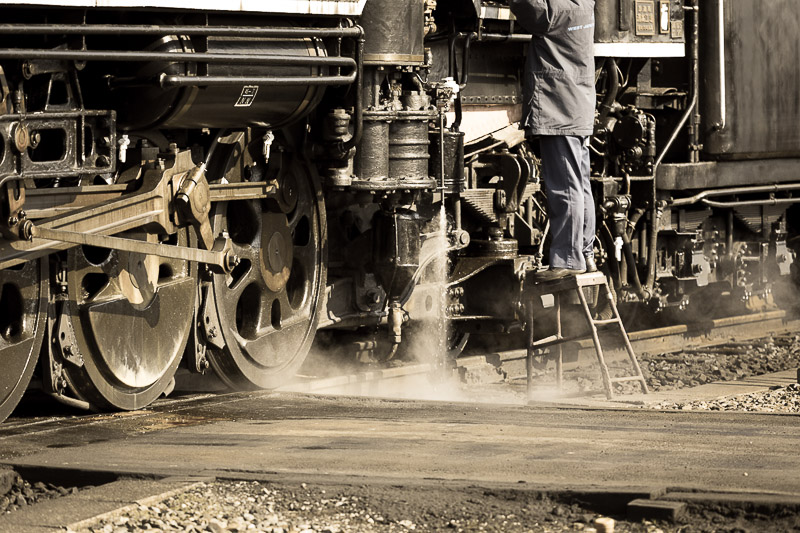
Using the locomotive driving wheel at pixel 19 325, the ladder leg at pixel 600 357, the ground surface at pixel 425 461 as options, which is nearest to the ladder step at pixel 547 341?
the ladder leg at pixel 600 357

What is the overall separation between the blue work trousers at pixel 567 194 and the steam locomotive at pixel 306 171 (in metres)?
0.54

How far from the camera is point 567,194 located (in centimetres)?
822

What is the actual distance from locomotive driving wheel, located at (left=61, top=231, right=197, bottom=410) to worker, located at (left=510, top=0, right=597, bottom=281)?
2.09 metres

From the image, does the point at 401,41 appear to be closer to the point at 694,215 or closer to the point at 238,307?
the point at 238,307

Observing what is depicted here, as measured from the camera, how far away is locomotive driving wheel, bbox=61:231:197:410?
6594mm

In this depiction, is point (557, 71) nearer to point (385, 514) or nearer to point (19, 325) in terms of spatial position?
point (19, 325)

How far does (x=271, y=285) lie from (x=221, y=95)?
4.50 ft

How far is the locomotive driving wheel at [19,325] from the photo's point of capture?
6195 mm

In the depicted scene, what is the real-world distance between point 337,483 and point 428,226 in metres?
3.89

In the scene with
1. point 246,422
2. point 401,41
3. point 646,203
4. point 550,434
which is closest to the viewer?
point 550,434

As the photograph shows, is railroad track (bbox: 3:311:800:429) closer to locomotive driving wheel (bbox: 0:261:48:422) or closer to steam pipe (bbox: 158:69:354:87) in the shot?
locomotive driving wheel (bbox: 0:261:48:422)

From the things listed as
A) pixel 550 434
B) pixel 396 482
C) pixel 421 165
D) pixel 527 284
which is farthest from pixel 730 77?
pixel 396 482

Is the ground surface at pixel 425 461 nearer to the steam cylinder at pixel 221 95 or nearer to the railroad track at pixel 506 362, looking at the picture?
the railroad track at pixel 506 362

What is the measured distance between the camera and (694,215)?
11.4 m
